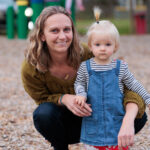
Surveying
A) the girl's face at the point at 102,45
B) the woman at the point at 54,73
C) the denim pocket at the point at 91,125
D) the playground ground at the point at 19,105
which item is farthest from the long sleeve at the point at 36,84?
the playground ground at the point at 19,105

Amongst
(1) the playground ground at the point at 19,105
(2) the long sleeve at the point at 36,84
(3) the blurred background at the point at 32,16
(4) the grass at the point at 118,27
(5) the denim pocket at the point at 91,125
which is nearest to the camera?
(5) the denim pocket at the point at 91,125

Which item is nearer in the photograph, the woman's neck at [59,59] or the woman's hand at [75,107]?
the woman's hand at [75,107]

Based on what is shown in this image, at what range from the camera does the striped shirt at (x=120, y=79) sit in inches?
92.5

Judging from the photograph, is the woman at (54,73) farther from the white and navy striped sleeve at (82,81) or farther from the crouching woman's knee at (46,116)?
the white and navy striped sleeve at (82,81)

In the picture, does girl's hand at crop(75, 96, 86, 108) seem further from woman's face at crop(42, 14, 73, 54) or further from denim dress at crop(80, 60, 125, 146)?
woman's face at crop(42, 14, 73, 54)

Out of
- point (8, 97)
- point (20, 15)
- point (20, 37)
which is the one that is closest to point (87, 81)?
point (8, 97)

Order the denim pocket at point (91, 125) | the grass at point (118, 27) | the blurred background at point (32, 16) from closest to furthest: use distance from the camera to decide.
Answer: the denim pocket at point (91, 125) < the blurred background at point (32, 16) < the grass at point (118, 27)

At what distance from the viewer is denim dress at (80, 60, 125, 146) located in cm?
232

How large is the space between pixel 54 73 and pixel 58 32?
0.32m

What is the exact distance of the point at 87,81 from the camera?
7.84 feet

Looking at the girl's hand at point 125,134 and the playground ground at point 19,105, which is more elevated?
the girl's hand at point 125,134

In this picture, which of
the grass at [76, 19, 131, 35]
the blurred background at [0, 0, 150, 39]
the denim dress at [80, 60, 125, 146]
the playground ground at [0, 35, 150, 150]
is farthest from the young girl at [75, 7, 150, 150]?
the grass at [76, 19, 131, 35]

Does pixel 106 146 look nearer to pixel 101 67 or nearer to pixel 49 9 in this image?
pixel 101 67

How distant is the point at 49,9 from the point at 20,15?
28.3 feet
